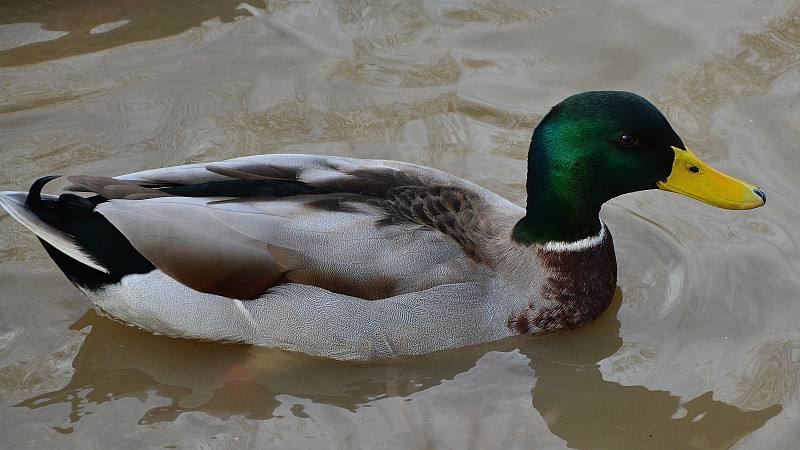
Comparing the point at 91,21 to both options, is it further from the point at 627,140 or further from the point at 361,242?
the point at 627,140

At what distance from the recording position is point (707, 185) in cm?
489

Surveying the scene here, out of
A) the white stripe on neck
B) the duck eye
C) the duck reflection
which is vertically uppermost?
the duck eye

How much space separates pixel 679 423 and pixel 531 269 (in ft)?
3.54

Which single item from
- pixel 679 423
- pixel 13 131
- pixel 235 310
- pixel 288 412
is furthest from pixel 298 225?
pixel 13 131

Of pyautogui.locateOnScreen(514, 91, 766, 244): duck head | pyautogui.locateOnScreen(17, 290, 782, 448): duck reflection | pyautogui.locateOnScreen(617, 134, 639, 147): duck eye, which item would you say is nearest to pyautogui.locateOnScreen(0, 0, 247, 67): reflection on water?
pyautogui.locateOnScreen(17, 290, 782, 448): duck reflection

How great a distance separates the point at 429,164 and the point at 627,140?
6.30ft

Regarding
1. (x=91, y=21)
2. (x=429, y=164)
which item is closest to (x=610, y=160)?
(x=429, y=164)

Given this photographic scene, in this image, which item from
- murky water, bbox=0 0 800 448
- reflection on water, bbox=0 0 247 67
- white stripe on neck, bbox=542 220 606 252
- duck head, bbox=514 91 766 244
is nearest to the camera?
duck head, bbox=514 91 766 244

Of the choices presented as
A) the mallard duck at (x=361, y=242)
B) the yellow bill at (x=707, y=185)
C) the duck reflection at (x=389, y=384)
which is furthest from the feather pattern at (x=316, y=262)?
the yellow bill at (x=707, y=185)

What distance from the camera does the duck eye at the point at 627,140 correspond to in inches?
190

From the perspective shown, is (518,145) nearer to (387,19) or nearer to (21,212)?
(387,19)

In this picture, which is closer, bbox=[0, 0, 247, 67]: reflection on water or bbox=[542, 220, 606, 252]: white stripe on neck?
bbox=[542, 220, 606, 252]: white stripe on neck

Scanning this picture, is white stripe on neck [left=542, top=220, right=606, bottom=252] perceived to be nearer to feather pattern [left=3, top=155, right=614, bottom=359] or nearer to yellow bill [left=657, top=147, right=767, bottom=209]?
feather pattern [left=3, top=155, right=614, bottom=359]

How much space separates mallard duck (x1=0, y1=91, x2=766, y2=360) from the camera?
486 centimetres
